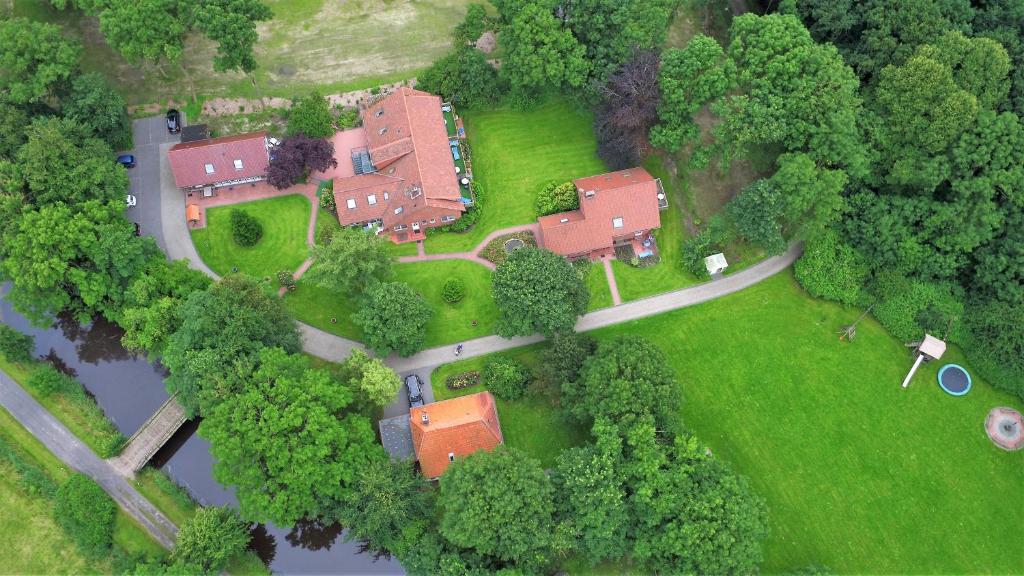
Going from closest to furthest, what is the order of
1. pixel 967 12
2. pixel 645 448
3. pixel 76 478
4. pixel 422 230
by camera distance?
pixel 645 448, pixel 76 478, pixel 967 12, pixel 422 230

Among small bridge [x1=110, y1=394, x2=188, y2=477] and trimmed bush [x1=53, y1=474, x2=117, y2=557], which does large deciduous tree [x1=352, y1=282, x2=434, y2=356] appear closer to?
small bridge [x1=110, y1=394, x2=188, y2=477]

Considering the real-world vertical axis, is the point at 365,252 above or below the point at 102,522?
above

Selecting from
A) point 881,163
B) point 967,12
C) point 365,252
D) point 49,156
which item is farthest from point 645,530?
point 49,156

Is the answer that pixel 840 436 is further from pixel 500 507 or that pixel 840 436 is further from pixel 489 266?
pixel 489 266

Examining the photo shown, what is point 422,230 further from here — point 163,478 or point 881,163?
point 881,163

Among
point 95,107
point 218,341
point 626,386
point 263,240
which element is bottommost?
point 626,386

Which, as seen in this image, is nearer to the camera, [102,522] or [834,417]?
[102,522]

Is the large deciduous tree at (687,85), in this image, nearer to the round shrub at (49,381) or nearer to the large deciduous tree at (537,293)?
the large deciduous tree at (537,293)

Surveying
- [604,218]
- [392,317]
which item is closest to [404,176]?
[392,317]
